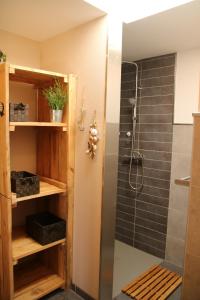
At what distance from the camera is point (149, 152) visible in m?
2.75

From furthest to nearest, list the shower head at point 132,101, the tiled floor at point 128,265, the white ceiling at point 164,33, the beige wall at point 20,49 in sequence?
the shower head at point 132,101, the tiled floor at point 128,265, the beige wall at point 20,49, the white ceiling at point 164,33

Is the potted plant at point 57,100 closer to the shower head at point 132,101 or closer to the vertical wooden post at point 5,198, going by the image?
the vertical wooden post at point 5,198

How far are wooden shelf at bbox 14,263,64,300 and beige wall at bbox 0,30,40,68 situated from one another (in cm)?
187

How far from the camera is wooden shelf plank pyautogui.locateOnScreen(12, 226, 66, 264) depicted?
1.75m

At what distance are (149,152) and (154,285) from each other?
135cm

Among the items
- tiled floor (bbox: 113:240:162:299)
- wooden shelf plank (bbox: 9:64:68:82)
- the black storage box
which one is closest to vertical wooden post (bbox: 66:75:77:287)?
wooden shelf plank (bbox: 9:64:68:82)

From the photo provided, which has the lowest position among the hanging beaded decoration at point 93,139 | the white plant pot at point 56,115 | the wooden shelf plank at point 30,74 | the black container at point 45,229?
the black container at point 45,229

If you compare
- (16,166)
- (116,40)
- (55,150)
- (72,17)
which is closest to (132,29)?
(116,40)

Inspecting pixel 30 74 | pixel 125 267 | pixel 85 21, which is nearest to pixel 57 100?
pixel 30 74

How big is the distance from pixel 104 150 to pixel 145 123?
3.84 ft

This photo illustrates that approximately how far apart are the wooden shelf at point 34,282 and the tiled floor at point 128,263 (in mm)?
568

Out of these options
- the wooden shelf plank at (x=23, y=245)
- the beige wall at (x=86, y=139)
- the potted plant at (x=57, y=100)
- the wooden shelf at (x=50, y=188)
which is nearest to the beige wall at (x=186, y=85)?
the beige wall at (x=86, y=139)

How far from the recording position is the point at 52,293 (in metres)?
2.04

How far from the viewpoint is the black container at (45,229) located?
187 cm
